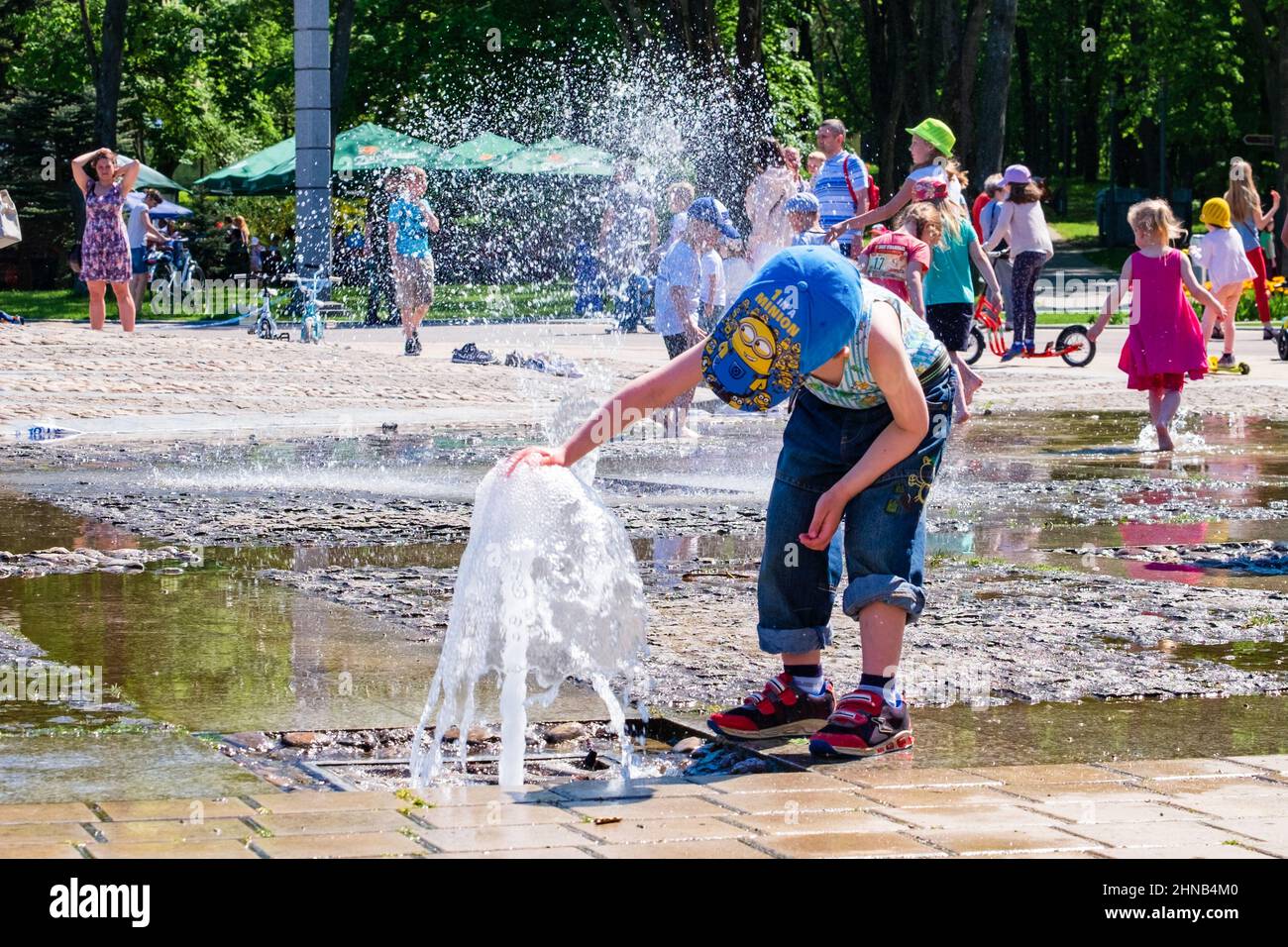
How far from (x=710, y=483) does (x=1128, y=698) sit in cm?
578

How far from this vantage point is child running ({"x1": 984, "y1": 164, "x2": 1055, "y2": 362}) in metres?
20.1

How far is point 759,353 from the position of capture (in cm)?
454

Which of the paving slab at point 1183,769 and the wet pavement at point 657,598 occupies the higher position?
the paving slab at point 1183,769

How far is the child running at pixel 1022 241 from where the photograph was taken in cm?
2008

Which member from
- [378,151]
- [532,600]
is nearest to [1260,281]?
[378,151]

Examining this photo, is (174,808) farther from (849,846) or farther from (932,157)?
(932,157)

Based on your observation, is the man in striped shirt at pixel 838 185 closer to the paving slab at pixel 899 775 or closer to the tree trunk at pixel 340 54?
the paving slab at pixel 899 775

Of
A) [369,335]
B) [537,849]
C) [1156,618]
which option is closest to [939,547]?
[1156,618]

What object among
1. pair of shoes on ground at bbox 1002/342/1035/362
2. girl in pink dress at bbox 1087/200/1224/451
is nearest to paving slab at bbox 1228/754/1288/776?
girl in pink dress at bbox 1087/200/1224/451

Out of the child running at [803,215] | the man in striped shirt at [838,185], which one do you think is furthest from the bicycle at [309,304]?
the child running at [803,215]

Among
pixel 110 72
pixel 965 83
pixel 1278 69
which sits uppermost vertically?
pixel 1278 69

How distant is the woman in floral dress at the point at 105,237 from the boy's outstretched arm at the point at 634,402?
1519cm

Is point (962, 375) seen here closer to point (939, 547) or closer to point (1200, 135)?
point (939, 547)

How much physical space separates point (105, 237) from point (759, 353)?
51.5 feet
